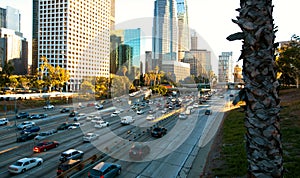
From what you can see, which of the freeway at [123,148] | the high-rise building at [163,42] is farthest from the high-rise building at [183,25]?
the freeway at [123,148]

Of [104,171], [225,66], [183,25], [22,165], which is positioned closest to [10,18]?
[183,25]

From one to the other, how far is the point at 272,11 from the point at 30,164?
1418 centimetres

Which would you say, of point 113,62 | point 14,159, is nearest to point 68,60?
point 113,62

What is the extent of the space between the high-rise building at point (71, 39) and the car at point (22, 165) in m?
67.1

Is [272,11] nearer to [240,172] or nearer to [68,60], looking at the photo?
[240,172]

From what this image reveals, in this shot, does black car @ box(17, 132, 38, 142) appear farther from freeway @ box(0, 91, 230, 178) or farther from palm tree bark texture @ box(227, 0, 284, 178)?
palm tree bark texture @ box(227, 0, 284, 178)

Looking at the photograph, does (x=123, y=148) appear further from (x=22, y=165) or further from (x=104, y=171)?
(x=22, y=165)

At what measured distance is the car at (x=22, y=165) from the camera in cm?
1181

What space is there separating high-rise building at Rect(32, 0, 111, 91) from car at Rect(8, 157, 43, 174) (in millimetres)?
67113

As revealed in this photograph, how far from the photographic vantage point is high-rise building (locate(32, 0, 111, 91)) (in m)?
80.9

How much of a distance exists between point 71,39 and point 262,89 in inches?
3513

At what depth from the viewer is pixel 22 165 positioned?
12133 millimetres

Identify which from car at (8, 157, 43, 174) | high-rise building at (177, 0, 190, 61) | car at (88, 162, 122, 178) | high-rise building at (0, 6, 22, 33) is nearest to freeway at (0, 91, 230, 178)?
car at (8, 157, 43, 174)

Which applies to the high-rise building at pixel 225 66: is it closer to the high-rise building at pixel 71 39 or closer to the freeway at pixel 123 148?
the high-rise building at pixel 71 39
